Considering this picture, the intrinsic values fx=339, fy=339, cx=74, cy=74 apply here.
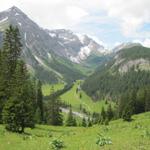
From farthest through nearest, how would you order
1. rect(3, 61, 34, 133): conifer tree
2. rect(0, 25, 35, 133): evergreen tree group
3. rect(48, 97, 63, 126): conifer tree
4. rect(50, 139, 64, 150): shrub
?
1. rect(48, 97, 63, 126): conifer tree
2. rect(0, 25, 35, 133): evergreen tree group
3. rect(3, 61, 34, 133): conifer tree
4. rect(50, 139, 64, 150): shrub

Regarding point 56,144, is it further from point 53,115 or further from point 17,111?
point 53,115

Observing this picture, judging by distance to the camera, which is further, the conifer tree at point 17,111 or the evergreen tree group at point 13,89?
the evergreen tree group at point 13,89

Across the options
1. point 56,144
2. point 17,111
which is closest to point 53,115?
point 17,111

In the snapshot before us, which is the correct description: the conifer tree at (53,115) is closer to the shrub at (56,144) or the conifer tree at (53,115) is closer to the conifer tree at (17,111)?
the conifer tree at (17,111)

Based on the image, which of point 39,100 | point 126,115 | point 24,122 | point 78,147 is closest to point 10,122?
point 24,122

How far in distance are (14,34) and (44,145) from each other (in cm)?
4135

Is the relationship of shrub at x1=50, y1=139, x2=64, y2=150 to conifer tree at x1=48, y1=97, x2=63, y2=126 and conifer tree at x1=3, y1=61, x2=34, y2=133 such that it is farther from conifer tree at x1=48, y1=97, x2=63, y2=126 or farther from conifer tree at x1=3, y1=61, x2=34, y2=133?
conifer tree at x1=48, y1=97, x2=63, y2=126

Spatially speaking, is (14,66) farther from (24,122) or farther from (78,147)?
(78,147)

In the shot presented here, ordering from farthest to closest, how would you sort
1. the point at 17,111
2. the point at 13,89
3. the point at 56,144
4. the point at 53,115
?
the point at 53,115 → the point at 13,89 → the point at 17,111 → the point at 56,144

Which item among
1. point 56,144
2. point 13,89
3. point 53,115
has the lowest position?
point 53,115

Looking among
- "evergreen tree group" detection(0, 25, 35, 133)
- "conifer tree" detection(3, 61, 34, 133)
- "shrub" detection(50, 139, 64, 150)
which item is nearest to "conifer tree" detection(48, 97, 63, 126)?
"evergreen tree group" detection(0, 25, 35, 133)

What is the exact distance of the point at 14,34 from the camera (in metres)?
64.0

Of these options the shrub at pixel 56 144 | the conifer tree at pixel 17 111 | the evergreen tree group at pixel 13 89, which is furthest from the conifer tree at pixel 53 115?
the shrub at pixel 56 144

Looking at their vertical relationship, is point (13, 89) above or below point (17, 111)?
above
